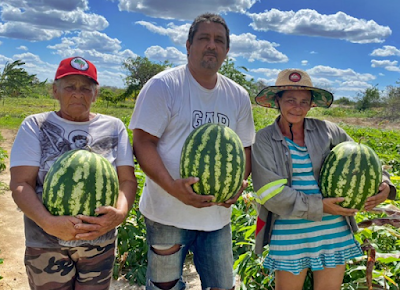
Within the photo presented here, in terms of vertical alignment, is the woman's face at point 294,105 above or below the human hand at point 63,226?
above

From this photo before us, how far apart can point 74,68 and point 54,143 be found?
1.69 ft

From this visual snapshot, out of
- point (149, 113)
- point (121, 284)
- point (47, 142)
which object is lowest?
point (121, 284)

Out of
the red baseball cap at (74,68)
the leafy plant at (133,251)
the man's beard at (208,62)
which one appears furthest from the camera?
the leafy plant at (133,251)

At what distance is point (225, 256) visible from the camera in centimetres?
280

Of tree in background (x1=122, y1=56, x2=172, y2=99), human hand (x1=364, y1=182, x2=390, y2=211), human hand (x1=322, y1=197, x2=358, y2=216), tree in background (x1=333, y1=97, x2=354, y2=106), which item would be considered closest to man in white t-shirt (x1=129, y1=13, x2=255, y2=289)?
human hand (x1=322, y1=197, x2=358, y2=216)

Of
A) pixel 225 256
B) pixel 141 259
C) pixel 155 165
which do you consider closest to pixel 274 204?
pixel 225 256

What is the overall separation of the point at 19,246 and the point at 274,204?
4326mm

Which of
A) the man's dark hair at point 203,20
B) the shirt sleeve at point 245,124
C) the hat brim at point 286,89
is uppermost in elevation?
the man's dark hair at point 203,20

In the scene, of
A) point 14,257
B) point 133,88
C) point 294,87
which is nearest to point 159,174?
point 294,87

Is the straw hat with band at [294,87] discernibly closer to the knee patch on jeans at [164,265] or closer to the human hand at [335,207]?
the human hand at [335,207]

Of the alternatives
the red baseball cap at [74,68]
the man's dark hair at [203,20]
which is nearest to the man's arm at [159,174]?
the red baseball cap at [74,68]

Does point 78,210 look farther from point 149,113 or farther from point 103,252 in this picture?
point 149,113

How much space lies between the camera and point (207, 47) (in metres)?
2.64

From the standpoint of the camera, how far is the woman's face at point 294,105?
286 cm
